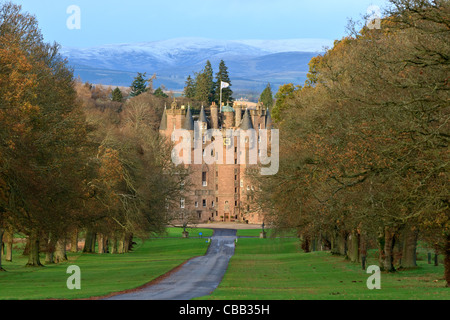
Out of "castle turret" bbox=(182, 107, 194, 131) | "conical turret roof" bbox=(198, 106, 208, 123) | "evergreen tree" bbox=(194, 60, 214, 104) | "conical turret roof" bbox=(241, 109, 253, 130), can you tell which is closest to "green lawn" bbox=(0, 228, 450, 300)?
"castle turret" bbox=(182, 107, 194, 131)

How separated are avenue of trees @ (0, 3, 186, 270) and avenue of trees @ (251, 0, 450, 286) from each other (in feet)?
45.8

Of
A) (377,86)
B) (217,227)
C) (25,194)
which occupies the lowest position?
(217,227)

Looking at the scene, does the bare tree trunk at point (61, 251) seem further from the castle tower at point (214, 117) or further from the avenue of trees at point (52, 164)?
the castle tower at point (214, 117)

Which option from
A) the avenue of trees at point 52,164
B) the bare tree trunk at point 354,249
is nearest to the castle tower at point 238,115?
the avenue of trees at point 52,164

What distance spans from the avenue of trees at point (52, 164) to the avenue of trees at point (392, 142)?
1396cm

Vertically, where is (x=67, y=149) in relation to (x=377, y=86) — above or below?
below

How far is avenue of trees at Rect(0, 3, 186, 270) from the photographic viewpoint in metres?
33.8

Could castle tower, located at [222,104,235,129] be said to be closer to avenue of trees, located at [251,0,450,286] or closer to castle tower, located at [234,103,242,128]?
castle tower, located at [234,103,242,128]

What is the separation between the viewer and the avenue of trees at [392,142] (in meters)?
27.3
